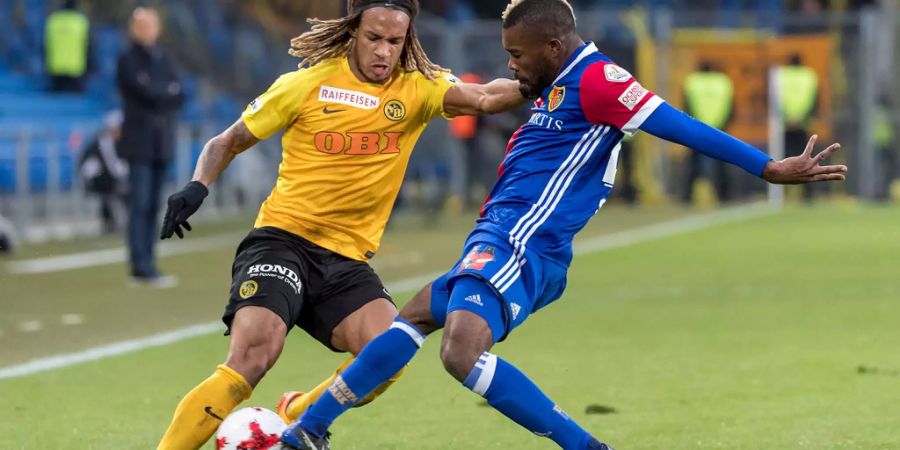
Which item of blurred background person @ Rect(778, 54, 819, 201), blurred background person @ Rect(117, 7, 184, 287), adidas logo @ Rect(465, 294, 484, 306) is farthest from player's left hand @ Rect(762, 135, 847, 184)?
blurred background person @ Rect(778, 54, 819, 201)

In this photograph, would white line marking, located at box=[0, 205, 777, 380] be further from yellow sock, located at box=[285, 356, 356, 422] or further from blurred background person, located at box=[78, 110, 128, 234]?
blurred background person, located at box=[78, 110, 128, 234]

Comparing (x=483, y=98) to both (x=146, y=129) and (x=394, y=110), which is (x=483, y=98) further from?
(x=146, y=129)

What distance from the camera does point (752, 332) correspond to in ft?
36.4

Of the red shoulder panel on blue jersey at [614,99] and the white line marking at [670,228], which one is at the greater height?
the red shoulder panel on blue jersey at [614,99]

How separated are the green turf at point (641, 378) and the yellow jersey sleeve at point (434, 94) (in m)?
1.34

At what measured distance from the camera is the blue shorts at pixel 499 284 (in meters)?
6.08

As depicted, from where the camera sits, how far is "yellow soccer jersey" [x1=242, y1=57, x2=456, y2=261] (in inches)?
275

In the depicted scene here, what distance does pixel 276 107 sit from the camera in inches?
274

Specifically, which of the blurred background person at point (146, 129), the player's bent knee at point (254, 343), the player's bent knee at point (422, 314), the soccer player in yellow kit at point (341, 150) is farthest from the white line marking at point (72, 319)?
the player's bent knee at point (422, 314)

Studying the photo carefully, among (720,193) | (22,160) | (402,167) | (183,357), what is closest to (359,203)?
(402,167)

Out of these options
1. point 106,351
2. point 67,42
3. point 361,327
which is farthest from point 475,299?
point 67,42

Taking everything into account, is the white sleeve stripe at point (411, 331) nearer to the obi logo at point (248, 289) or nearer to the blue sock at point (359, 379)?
the blue sock at point (359, 379)

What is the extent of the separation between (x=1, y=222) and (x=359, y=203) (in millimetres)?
10725

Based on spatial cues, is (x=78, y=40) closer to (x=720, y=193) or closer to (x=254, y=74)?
(x=254, y=74)
